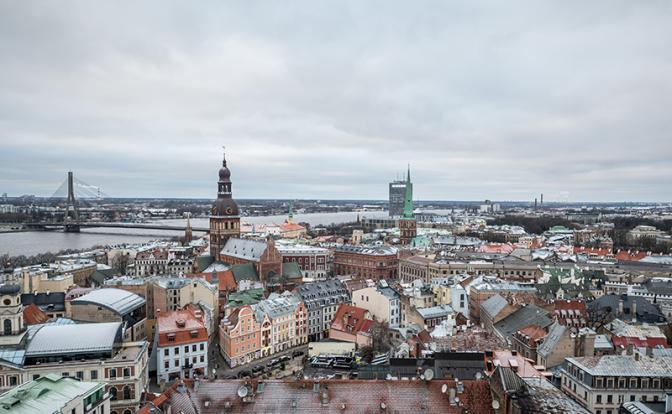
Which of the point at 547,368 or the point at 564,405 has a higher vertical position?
the point at 564,405

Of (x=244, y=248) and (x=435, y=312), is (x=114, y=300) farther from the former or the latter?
(x=244, y=248)

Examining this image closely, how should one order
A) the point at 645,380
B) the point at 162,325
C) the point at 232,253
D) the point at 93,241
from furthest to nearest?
1. the point at 93,241
2. the point at 232,253
3. the point at 162,325
4. the point at 645,380

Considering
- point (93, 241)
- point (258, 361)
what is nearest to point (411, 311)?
point (258, 361)

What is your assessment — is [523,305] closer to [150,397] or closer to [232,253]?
[150,397]

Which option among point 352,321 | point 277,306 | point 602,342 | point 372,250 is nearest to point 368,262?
point 372,250

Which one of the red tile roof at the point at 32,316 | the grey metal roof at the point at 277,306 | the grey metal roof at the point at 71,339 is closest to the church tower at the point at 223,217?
the grey metal roof at the point at 277,306

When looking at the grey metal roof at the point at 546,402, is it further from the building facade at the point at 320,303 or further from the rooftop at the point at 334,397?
the building facade at the point at 320,303
